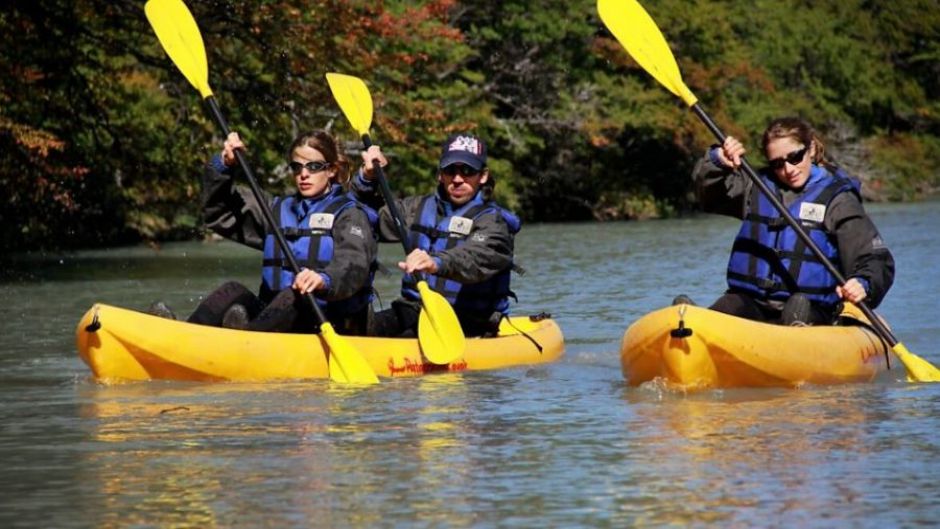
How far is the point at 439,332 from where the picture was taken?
800 cm

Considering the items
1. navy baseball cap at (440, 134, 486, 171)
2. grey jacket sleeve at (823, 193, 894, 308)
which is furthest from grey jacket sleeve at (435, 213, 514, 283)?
grey jacket sleeve at (823, 193, 894, 308)

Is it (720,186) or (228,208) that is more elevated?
(720,186)

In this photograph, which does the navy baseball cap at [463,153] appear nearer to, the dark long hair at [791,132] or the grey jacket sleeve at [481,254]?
the grey jacket sleeve at [481,254]

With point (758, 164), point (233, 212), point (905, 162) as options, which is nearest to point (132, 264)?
point (233, 212)

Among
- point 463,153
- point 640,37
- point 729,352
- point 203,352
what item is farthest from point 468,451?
point 640,37

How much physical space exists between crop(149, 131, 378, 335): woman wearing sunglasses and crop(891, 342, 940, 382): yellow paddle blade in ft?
7.15

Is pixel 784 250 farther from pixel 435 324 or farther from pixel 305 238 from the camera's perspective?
pixel 305 238

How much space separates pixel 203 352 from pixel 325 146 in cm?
104

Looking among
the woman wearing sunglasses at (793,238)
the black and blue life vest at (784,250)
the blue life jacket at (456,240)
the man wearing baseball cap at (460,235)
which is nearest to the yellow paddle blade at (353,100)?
the man wearing baseball cap at (460,235)

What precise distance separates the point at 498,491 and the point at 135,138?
1211 centimetres

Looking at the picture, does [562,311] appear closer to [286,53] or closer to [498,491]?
[286,53]

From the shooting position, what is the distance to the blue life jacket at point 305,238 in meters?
8.02

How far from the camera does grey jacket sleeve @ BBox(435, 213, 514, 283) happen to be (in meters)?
8.09

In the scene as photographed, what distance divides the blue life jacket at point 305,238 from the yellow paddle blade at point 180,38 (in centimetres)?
123
